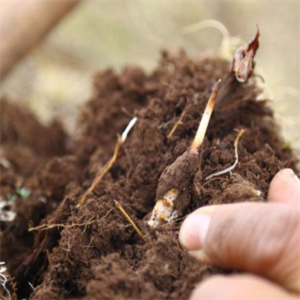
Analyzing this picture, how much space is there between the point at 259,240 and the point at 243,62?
0.66 m

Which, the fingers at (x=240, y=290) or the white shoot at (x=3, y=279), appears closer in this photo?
the fingers at (x=240, y=290)

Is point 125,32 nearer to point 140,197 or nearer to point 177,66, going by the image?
point 177,66

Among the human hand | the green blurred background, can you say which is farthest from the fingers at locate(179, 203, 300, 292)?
the green blurred background

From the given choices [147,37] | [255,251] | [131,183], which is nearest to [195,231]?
[255,251]

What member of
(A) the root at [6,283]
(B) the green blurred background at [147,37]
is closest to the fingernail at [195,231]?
(A) the root at [6,283]

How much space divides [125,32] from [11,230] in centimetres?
286

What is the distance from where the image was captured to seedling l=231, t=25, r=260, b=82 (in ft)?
4.00

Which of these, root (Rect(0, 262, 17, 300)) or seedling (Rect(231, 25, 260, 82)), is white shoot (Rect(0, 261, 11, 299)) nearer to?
root (Rect(0, 262, 17, 300))

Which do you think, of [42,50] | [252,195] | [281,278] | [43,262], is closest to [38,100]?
[42,50]

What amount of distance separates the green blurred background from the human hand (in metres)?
2.55

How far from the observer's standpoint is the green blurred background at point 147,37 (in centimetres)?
341

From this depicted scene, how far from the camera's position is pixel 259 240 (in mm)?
731

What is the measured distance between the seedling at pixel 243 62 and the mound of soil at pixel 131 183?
6 cm

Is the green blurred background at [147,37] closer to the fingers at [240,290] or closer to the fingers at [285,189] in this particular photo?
the fingers at [285,189]
